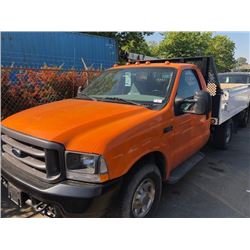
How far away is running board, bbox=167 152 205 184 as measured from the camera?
11.0 feet

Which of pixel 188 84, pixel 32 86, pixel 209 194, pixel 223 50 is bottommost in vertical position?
pixel 209 194

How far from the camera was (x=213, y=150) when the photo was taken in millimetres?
5977

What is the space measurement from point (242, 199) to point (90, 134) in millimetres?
2764

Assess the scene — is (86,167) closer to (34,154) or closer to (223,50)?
(34,154)

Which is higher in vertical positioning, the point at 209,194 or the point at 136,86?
the point at 136,86

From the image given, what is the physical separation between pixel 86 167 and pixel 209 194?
2.42 m

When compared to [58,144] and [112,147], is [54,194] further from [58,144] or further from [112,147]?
[112,147]

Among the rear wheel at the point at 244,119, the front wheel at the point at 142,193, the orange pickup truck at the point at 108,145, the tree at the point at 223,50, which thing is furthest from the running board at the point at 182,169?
the tree at the point at 223,50

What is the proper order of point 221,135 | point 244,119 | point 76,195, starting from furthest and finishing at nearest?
point 244,119 → point 221,135 → point 76,195

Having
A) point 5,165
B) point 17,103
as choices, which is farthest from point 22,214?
point 17,103

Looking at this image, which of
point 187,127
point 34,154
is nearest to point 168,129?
point 187,127

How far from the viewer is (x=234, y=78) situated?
9969 millimetres

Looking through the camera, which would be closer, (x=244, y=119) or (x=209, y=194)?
(x=209, y=194)

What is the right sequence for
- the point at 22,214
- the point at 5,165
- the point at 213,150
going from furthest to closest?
the point at 213,150 < the point at 22,214 < the point at 5,165
